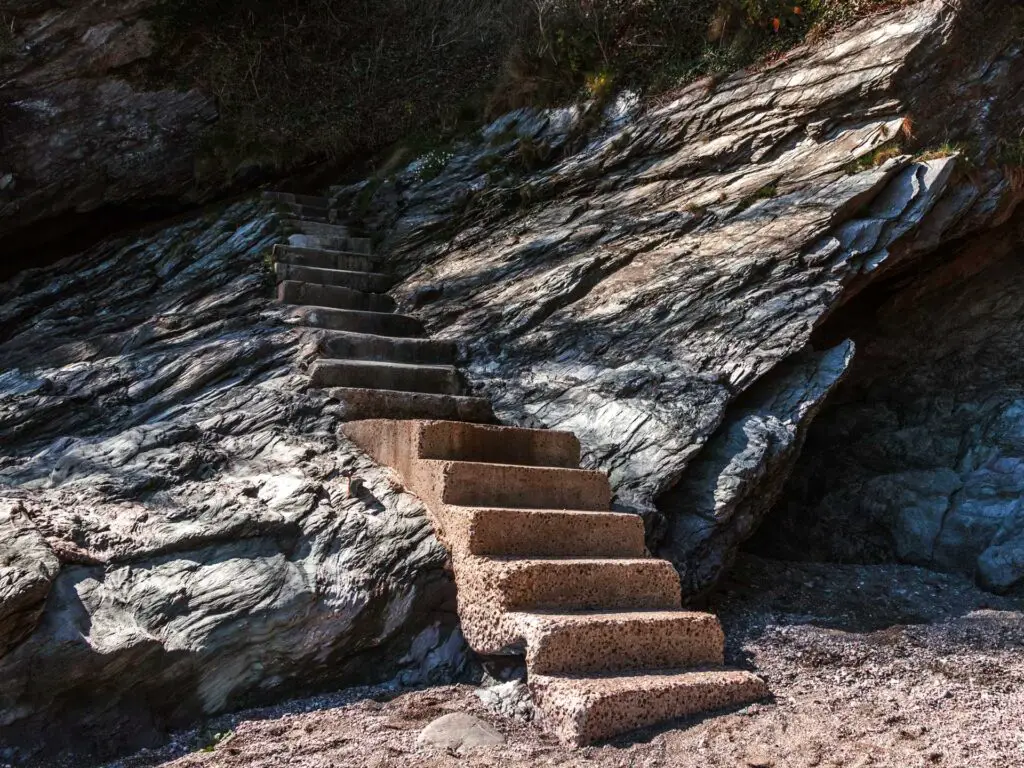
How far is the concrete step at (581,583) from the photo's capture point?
3314 mm

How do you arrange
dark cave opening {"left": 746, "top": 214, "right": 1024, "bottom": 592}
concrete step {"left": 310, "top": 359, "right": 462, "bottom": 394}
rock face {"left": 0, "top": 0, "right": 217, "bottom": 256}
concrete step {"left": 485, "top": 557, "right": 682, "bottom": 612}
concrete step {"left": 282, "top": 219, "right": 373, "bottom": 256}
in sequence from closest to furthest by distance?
concrete step {"left": 485, "top": 557, "right": 682, "bottom": 612} → concrete step {"left": 310, "top": 359, "right": 462, "bottom": 394} → dark cave opening {"left": 746, "top": 214, "right": 1024, "bottom": 592} → concrete step {"left": 282, "top": 219, "right": 373, "bottom": 256} → rock face {"left": 0, "top": 0, "right": 217, "bottom": 256}

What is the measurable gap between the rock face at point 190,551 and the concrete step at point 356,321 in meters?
0.38

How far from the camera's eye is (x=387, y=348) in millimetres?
5594

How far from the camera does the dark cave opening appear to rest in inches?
Result: 223

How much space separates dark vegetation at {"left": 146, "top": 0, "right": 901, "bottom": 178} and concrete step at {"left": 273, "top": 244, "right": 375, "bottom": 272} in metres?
2.09

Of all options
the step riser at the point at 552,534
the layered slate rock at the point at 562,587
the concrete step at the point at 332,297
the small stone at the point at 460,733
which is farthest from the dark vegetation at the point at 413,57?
the small stone at the point at 460,733

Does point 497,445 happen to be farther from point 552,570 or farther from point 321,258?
point 321,258

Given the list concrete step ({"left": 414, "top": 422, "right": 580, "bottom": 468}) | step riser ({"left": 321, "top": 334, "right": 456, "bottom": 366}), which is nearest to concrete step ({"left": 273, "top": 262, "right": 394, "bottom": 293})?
step riser ({"left": 321, "top": 334, "right": 456, "bottom": 366})

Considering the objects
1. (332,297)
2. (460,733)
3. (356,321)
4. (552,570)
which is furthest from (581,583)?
(332,297)

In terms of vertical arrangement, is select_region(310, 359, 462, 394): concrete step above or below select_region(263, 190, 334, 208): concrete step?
below

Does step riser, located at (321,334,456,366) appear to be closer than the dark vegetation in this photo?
Yes

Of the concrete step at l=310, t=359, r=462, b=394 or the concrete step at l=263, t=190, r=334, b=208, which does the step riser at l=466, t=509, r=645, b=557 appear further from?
the concrete step at l=263, t=190, r=334, b=208

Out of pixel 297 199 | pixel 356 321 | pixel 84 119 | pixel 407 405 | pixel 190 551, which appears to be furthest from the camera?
pixel 84 119

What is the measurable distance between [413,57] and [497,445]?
7152 mm
